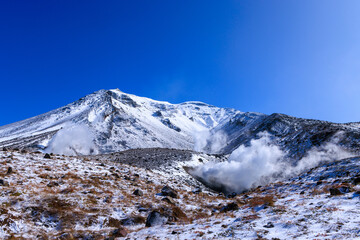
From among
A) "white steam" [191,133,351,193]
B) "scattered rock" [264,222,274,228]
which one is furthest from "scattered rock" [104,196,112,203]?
"white steam" [191,133,351,193]

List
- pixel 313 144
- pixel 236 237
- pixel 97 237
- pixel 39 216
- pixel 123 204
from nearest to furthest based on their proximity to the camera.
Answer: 1. pixel 236 237
2. pixel 97 237
3. pixel 39 216
4. pixel 123 204
5. pixel 313 144

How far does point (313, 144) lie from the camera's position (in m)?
51.7

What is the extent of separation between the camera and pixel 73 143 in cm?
12938

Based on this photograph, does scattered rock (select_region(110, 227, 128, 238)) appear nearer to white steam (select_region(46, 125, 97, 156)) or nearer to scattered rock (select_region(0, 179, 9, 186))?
scattered rock (select_region(0, 179, 9, 186))

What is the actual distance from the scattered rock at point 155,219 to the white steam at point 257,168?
3953 centimetres

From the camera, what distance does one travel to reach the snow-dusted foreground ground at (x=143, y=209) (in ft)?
40.0

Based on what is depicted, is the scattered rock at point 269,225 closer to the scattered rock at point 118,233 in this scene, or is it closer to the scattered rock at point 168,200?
the scattered rock at point 118,233

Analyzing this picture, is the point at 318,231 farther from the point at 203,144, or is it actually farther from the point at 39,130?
the point at 39,130

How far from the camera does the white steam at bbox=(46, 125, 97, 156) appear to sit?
12203 centimetres

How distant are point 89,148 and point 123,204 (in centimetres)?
12405

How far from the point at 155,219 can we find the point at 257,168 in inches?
1759

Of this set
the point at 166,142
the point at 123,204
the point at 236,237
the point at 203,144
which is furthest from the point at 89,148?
the point at 236,237

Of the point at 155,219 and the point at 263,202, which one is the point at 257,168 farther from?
the point at 155,219

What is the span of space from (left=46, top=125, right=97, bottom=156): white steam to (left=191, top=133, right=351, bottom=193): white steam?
91671 mm
